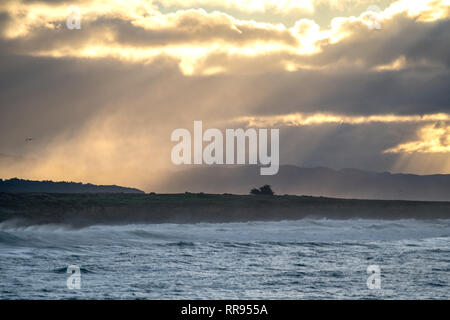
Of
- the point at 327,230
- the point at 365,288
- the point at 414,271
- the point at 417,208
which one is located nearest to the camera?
the point at 365,288

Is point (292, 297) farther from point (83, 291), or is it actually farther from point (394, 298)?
point (83, 291)

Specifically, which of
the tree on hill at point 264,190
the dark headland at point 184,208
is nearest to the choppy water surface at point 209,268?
the dark headland at point 184,208

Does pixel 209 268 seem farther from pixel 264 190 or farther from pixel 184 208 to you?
pixel 264 190

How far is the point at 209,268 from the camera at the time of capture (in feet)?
59.7

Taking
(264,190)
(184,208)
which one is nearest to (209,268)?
(184,208)

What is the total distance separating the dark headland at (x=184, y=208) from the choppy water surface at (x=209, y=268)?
25.3 feet

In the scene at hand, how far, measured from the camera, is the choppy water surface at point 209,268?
14102 millimetres

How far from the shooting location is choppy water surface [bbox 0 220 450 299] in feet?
46.3

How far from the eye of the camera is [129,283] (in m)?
15.1

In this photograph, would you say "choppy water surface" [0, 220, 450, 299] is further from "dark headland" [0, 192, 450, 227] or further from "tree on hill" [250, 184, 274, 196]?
"tree on hill" [250, 184, 274, 196]

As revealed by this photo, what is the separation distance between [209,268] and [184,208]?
95.5 ft

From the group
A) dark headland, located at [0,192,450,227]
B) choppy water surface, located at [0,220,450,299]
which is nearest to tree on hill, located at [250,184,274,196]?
dark headland, located at [0,192,450,227]
